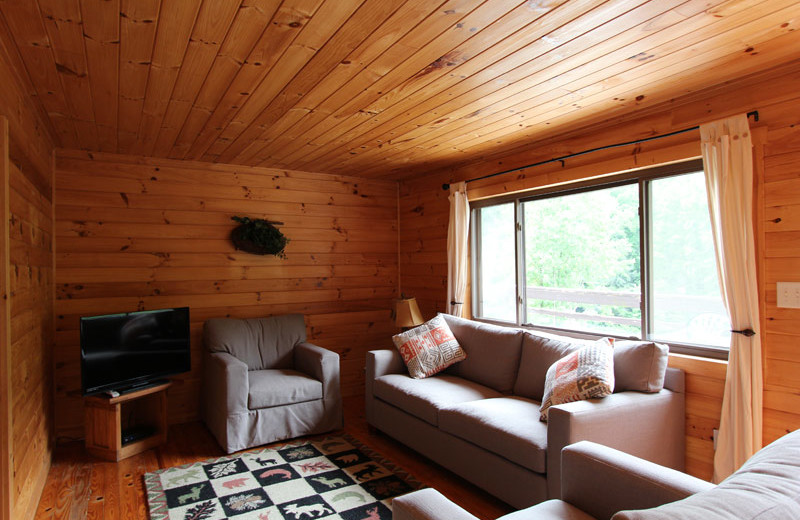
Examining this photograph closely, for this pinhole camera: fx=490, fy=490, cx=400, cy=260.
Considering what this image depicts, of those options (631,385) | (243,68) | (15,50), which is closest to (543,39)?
(243,68)

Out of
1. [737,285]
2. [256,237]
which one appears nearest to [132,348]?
[256,237]

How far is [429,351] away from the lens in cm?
379

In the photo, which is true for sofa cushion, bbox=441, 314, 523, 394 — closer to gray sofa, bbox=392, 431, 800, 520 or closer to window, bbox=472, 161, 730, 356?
window, bbox=472, 161, 730, 356

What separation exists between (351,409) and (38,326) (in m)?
2.58

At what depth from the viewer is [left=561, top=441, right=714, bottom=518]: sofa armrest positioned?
1.53 metres

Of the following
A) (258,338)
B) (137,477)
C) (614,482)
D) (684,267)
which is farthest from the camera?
(258,338)

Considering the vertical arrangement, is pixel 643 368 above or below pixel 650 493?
above

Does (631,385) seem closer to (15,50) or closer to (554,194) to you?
(554,194)

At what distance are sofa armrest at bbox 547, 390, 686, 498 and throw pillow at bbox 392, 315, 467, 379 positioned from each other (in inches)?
54.6

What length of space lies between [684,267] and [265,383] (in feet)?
9.86

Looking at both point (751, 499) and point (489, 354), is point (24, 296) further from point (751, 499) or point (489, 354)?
point (751, 499)

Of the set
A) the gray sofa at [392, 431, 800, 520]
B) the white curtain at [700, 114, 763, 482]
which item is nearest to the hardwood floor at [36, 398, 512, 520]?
the gray sofa at [392, 431, 800, 520]

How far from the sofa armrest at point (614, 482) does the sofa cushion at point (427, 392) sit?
4.31 ft

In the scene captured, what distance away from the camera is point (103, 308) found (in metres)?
3.99
